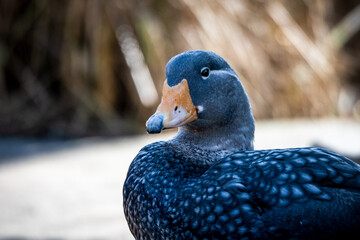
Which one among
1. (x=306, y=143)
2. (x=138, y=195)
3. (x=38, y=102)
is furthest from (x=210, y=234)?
(x=38, y=102)

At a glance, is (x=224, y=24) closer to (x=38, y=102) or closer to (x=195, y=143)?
(x=38, y=102)

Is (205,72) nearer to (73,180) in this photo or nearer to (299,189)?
(299,189)

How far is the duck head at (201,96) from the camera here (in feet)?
4.78

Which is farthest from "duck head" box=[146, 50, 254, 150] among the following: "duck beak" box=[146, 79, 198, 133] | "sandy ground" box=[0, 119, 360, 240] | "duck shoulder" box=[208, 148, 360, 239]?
"sandy ground" box=[0, 119, 360, 240]

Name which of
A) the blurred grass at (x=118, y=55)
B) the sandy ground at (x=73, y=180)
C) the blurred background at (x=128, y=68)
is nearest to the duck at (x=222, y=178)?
the sandy ground at (x=73, y=180)

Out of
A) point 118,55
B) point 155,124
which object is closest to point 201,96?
point 155,124

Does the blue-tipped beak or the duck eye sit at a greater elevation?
the duck eye

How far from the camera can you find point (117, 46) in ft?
15.4

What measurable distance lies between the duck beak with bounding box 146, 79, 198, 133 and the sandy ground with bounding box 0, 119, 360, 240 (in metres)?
1.04

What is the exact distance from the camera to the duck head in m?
1.46

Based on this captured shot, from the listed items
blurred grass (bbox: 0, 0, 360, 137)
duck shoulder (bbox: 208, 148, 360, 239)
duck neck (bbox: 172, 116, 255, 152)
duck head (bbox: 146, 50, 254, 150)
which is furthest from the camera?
blurred grass (bbox: 0, 0, 360, 137)

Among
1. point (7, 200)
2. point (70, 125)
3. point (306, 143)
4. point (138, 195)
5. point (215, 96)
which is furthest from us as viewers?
point (70, 125)

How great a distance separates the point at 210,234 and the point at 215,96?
1.56 feet

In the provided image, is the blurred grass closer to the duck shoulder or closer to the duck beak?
the duck beak
